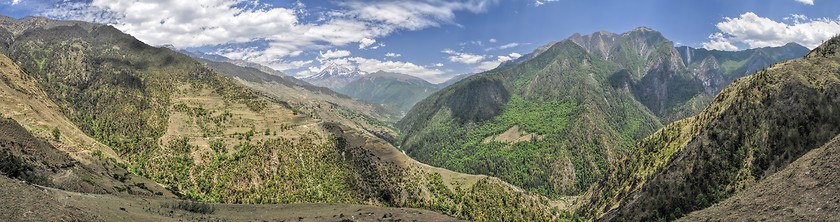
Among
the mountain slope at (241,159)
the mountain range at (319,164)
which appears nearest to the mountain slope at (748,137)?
the mountain range at (319,164)

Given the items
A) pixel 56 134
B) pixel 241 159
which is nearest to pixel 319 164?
pixel 241 159

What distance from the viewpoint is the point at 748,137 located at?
143 meters

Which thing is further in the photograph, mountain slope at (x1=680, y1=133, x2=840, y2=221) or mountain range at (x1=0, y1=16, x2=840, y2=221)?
mountain range at (x1=0, y1=16, x2=840, y2=221)

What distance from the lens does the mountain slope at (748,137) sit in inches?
5128

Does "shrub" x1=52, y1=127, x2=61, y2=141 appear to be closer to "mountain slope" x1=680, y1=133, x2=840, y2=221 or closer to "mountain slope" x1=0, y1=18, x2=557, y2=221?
"mountain slope" x1=0, y1=18, x2=557, y2=221

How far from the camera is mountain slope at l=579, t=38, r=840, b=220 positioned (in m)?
130

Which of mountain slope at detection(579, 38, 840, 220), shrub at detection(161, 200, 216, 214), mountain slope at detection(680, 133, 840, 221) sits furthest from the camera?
mountain slope at detection(579, 38, 840, 220)

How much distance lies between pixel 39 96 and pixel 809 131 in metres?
249

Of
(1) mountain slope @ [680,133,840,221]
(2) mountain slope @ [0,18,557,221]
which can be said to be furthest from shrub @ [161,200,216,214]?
(1) mountain slope @ [680,133,840,221]

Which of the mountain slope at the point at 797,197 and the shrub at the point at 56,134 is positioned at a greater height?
the shrub at the point at 56,134

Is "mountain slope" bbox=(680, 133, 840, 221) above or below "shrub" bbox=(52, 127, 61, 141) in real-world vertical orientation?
below

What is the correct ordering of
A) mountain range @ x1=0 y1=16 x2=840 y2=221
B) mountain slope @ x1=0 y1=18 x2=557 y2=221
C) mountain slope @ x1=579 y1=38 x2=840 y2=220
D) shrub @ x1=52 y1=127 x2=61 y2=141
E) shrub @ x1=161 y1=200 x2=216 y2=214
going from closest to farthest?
mountain range @ x1=0 y1=16 x2=840 y2=221, shrub @ x1=161 y1=200 x2=216 y2=214, mountain slope @ x1=579 y1=38 x2=840 y2=220, shrub @ x1=52 y1=127 x2=61 y2=141, mountain slope @ x1=0 y1=18 x2=557 y2=221

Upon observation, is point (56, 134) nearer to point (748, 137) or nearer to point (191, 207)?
point (191, 207)

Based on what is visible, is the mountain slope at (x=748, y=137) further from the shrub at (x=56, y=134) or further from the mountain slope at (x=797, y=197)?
the shrub at (x=56, y=134)
